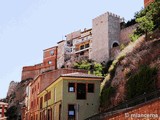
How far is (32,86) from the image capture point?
4850cm

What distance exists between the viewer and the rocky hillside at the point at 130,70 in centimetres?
2534

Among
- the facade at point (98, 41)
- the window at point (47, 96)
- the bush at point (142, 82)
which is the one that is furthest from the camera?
the facade at point (98, 41)

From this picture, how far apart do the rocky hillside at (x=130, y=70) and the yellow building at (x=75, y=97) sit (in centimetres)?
131

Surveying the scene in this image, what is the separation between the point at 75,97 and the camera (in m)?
28.2

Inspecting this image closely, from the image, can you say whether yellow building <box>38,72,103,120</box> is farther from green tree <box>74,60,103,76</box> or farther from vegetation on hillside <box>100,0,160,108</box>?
green tree <box>74,60,103,76</box>

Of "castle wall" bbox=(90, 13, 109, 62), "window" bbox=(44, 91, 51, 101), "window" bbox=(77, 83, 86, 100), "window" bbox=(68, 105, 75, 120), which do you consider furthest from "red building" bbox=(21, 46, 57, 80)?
"window" bbox=(68, 105, 75, 120)

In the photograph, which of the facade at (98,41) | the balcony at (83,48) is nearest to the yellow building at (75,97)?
the facade at (98,41)

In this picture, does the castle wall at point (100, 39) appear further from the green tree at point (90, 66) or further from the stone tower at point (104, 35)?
the green tree at point (90, 66)

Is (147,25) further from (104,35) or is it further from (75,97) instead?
(104,35)

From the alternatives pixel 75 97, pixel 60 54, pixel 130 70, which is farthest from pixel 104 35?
pixel 75 97

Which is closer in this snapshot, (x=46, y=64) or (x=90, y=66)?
(x=90, y=66)

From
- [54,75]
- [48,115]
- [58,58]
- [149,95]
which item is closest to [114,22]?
[58,58]

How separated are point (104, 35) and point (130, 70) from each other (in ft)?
107

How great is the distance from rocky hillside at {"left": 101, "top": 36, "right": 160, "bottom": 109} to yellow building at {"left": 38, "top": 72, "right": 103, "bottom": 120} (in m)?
1.31
